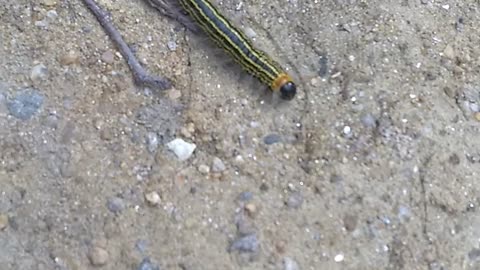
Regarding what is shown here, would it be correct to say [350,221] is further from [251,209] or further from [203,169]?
[203,169]

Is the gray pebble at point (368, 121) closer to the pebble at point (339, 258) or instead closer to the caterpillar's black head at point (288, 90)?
the caterpillar's black head at point (288, 90)

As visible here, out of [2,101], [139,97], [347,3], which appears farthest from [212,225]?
[347,3]

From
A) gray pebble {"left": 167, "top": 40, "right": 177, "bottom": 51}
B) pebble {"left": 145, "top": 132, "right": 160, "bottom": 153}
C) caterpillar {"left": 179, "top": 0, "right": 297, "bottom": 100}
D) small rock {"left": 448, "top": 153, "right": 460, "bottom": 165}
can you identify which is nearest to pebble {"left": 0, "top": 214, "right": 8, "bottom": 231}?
pebble {"left": 145, "top": 132, "right": 160, "bottom": 153}

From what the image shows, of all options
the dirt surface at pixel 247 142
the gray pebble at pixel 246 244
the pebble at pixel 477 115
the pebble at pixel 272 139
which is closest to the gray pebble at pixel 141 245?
the dirt surface at pixel 247 142

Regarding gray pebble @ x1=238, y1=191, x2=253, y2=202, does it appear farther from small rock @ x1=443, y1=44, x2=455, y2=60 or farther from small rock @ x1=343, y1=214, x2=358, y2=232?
small rock @ x1=443, y1=44, x2=455, y2=60

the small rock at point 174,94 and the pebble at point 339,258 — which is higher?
the small rock at point 174,94

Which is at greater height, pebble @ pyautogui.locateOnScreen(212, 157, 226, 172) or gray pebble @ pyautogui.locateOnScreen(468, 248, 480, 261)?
gray pebble @ pyautogui.locateOnScreen(468, 248, 480, 261)
